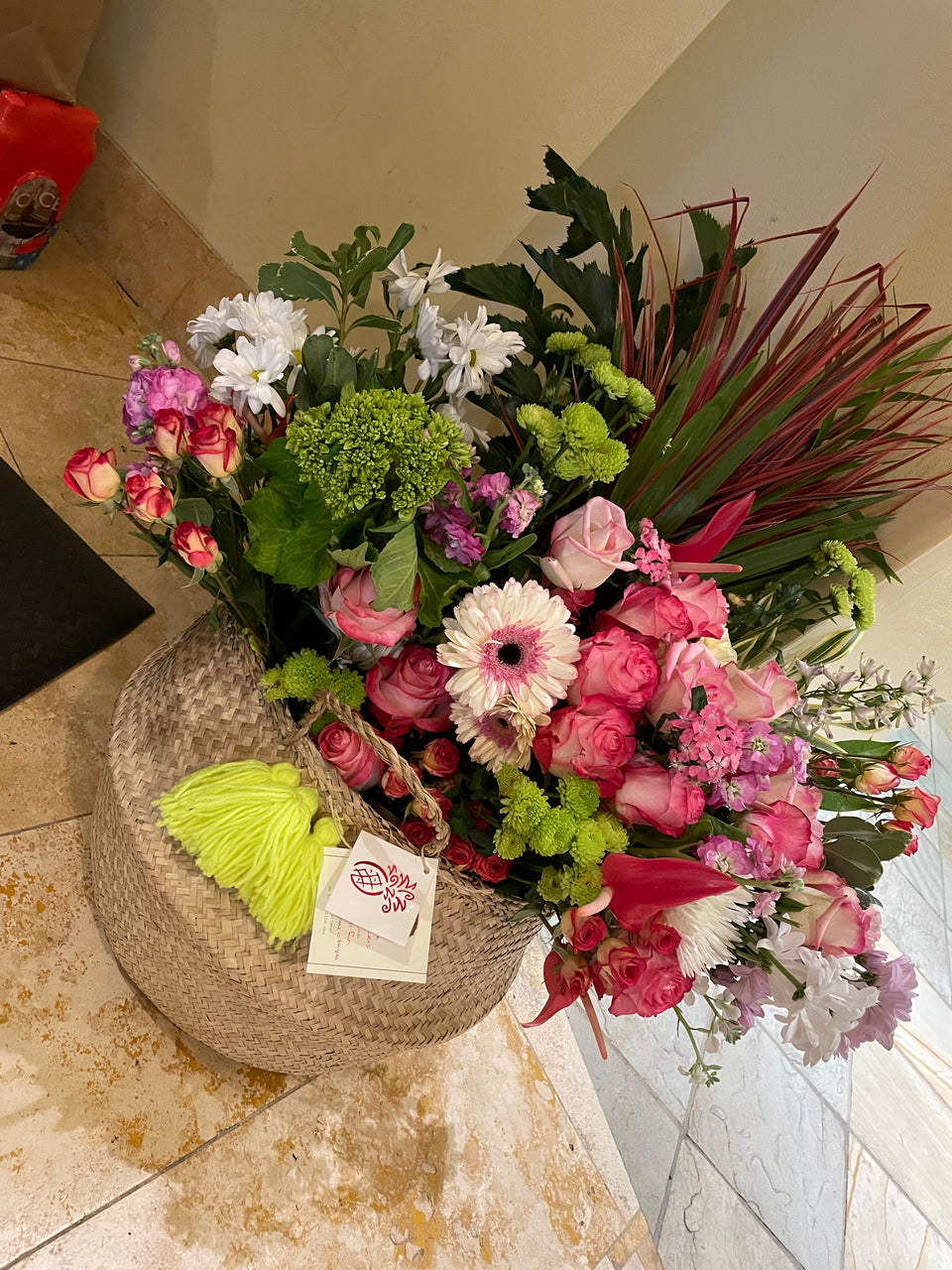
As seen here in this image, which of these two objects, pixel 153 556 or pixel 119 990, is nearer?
pixel 119 990

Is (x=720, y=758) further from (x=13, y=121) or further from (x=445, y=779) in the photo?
(x=13, y=121)

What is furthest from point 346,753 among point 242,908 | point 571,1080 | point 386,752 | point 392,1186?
point 571,1080

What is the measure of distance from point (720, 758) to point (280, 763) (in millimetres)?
425

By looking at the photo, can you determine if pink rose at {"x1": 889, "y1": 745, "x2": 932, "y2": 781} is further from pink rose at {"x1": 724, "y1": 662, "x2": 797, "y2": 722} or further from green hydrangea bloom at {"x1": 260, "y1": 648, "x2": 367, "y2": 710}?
green hydrangea bloom at {"x1": 260, "y1": 648, "x2": 367, "y2": 710}

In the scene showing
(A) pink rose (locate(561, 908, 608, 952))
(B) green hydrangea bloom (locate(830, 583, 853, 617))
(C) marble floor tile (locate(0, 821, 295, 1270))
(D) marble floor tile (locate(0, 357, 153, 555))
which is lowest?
(C) marble floor tile (locate(0, 821, 295, 1270))

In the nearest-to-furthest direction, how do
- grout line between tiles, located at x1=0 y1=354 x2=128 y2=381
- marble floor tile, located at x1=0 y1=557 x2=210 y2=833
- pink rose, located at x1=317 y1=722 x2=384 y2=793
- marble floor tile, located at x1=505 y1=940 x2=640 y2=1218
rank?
1. pink rose, located at x1=317 y1=722 x2=384 y2=793
2. marble floor tile, located at x1=0 y1=557 x2=210 y2=833
3. marble floor tile, located at x1=505 y1=940 x2=640 y2=1218
4. grout line between tiles, located at x1=0 y1=354 x2=128 y2=381

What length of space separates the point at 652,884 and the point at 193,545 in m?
0.48

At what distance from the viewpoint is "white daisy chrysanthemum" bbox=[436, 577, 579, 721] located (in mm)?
752

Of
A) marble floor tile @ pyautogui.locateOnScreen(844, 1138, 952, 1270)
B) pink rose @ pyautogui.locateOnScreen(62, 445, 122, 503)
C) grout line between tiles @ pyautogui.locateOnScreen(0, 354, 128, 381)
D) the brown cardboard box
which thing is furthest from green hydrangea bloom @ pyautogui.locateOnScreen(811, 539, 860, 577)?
the brown cardboard box

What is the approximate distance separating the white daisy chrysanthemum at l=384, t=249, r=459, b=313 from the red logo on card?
550mm

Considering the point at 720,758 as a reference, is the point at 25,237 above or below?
below

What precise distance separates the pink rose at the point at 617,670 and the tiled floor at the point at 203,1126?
76 centimetres

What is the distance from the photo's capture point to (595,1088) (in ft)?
4.67

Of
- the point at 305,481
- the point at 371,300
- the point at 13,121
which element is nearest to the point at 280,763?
the point at 305,481
